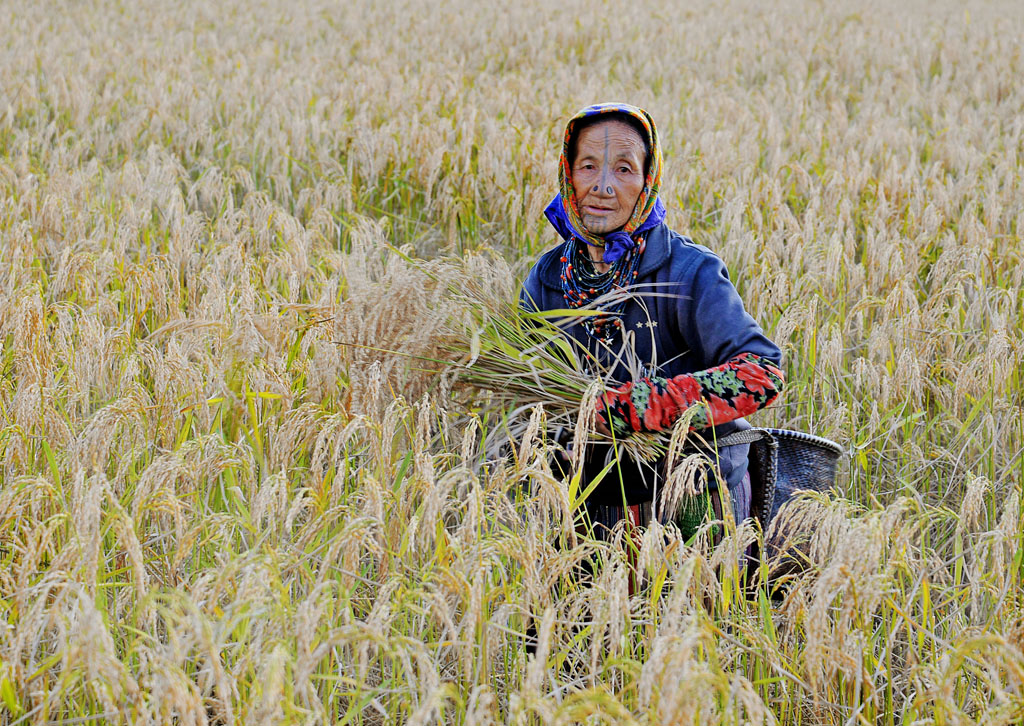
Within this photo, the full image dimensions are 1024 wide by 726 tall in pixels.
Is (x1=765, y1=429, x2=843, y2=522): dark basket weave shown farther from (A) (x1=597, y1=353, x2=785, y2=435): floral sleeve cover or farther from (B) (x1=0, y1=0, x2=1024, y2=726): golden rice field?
(A) (x1=597, y1=353, x2=785, y2=435): floral sleeve cover

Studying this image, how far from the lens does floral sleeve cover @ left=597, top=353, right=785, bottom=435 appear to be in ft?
5.96

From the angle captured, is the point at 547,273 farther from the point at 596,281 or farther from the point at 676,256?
the point at 676,256

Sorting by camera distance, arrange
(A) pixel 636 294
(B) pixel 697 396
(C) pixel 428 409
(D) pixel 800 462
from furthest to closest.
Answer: (D) pixel 800 462, (A) pixel 636 294, (B) pixel 697 396, (C) pixel 428 409

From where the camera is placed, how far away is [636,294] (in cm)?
196

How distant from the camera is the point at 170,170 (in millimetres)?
4055

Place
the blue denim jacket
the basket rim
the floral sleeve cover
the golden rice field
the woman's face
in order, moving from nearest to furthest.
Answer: the golden rice field → the floral sleeve cover → the blue denim jacket → the woman's face → the basket rim

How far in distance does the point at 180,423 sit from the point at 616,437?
1.03 m

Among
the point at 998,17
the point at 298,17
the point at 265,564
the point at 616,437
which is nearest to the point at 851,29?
the point at 998,17

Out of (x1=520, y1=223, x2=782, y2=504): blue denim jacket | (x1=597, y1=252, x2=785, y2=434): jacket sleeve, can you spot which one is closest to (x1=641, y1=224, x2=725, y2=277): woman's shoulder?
(x1=520, y1=223, x2=782, y2=504): blue denim jacket

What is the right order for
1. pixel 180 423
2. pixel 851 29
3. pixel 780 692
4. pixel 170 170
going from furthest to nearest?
pixel 851 29
pixel 170 170
pixel 180 423
pixel 780 692

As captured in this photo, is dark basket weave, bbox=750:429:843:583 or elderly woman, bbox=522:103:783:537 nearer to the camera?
elderly woman, bbox=522:103:783:537

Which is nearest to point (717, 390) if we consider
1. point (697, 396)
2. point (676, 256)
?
point (697, 396)

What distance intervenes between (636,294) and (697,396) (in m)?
0.29

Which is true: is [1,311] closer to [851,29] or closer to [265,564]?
[265,564]
